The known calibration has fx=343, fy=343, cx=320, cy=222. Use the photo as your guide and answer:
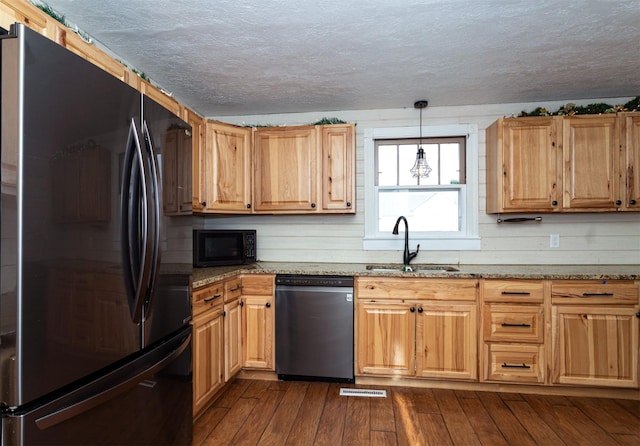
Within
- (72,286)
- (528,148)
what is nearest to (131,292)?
(72,286)

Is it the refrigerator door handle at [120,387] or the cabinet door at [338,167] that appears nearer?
the refrigerator door handle at [120,387]

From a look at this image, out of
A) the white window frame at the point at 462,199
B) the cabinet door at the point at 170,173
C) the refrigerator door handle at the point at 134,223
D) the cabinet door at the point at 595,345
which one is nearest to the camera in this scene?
the refrigerator door handle at the point at 134,223

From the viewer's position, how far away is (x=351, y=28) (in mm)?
2004

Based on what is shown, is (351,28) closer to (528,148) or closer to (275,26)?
(275,26)

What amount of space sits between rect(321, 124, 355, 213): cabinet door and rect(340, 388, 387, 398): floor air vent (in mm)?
1465

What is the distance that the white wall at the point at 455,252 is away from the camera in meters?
3.08

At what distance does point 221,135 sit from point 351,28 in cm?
149

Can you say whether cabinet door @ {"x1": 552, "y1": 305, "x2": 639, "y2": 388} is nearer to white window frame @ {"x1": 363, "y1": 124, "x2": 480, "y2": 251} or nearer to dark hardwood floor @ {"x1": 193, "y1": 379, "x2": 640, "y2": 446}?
dark hardwood floor @ {"x1": 193, "y1": 379, "x2": 640, "y2": 446}

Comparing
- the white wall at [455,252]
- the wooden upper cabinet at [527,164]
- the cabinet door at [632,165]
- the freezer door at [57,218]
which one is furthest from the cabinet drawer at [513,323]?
the freezer door at [57,218]

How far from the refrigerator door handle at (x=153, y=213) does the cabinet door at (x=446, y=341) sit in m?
1.98

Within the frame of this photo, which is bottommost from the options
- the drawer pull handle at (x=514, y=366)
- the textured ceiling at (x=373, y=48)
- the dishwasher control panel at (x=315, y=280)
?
the drawer pull handle at (x=514, y=366)

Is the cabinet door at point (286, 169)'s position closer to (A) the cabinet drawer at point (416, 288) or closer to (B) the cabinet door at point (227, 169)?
(B) the cabinet door at point (227, 169)

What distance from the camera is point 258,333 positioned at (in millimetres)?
2805

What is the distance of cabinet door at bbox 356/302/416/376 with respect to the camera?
2.68 metres
